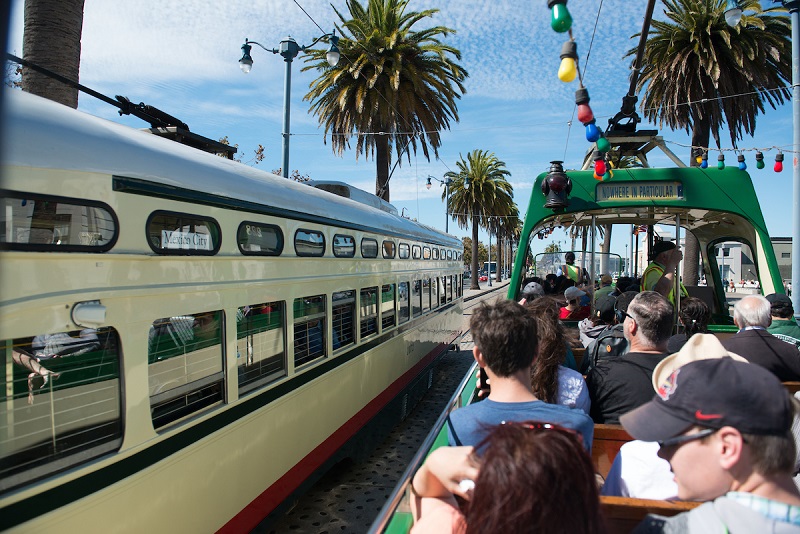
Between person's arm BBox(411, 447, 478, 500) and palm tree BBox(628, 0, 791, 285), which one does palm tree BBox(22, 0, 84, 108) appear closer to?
person's arm BBox(411, 447, 478, 500)

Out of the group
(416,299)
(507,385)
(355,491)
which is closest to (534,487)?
(507,385)

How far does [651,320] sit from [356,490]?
4271 mm

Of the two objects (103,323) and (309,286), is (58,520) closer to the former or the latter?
(103,323)

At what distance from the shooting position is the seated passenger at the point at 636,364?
9.45 feet

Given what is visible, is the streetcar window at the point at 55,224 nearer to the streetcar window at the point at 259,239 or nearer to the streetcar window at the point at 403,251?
the streetcar window at the point at 259,239

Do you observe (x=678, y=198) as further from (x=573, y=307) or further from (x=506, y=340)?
(x=506, y=340)

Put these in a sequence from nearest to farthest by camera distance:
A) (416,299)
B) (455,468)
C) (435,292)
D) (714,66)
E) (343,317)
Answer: (455,468) → (343,317) → (416,299) → (435,292) → (714,66)

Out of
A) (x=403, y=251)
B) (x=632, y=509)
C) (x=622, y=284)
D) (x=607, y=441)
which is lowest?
(x=607, y=441)

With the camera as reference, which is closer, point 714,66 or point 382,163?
point 714,66

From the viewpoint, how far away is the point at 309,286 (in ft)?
16.4

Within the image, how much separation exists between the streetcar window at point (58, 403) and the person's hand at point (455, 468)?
1.90 m

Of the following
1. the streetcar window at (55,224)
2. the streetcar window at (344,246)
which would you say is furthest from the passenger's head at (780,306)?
the streetcar window at (55,224)

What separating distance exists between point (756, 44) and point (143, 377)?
55.5 ft

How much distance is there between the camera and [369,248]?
680 cm
